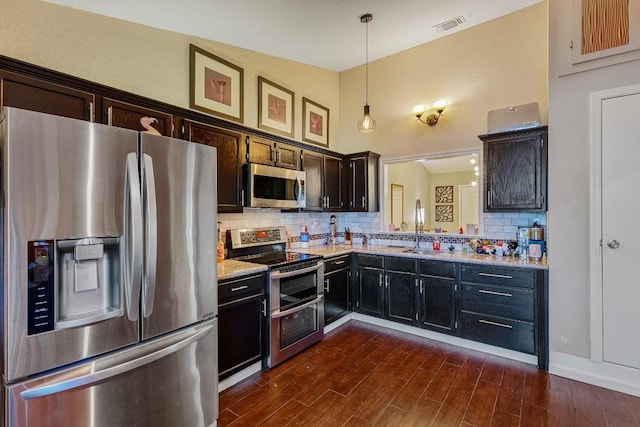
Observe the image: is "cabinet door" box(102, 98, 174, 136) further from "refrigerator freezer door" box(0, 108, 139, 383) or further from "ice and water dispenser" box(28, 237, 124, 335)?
"ice and water dispenser" box(28, 237, 124, 335)

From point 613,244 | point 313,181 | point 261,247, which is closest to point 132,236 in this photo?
point 261,247

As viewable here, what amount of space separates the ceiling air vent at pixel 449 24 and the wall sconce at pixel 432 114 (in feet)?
2.67

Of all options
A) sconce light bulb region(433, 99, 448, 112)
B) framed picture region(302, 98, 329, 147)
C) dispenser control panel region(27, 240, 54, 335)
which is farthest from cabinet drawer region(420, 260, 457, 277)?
dispenser control panel region(27, 240, 54, 335)

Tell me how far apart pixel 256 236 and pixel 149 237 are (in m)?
1.91

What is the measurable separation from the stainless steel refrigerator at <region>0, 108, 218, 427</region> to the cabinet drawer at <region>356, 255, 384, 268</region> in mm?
2338

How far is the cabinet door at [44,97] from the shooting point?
66.5 inches

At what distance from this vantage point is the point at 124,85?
8.13 feet

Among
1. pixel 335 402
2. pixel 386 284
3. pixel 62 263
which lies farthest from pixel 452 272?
pixel 62 263

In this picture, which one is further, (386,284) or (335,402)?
(386,284)

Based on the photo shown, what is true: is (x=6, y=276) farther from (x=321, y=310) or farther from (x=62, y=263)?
(x=321, y=310)

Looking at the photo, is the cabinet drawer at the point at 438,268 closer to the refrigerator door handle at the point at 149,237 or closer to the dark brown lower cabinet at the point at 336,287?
the dark brown lower cabinet at the point at 336,287

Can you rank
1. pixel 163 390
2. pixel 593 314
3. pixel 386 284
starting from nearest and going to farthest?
pixel 163 390 → pixel 593 314 → pixel 386 284

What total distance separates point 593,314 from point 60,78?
4.26 metres

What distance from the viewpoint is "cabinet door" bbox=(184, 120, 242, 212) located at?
272 cm
